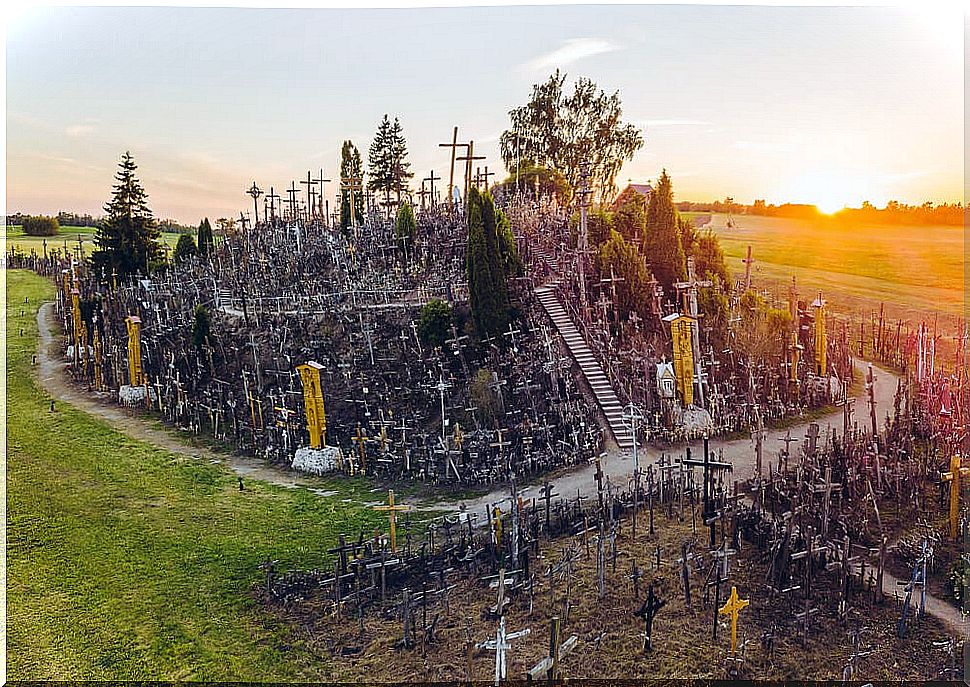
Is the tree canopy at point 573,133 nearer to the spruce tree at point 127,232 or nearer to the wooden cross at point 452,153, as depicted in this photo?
the wooden cross at point 452,153

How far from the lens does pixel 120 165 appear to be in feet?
23.7

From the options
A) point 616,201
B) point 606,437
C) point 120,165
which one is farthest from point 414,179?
point 606,437

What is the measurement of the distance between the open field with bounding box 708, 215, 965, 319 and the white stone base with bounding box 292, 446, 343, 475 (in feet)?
15.5

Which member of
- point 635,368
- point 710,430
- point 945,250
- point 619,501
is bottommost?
point 619,501

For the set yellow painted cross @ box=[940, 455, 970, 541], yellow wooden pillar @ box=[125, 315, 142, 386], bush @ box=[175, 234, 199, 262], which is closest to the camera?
yellow painted cross @ box=[940, 455, 970, 541]

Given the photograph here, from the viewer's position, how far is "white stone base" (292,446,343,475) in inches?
307

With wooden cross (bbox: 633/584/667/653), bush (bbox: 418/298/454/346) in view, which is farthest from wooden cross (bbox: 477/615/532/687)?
bush (bbox: 418/298/454/346)

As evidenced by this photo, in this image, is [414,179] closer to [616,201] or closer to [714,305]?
[616,201]

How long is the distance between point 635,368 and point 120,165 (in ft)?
18.1

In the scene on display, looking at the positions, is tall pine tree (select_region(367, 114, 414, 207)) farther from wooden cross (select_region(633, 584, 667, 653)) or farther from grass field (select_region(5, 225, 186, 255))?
wooden cross (select_region(633, 584, 667, 653))

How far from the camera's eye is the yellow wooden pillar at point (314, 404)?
7.98 metres

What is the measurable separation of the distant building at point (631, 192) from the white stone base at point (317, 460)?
14.2ft

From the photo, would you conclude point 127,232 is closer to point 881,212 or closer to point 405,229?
point 405,229

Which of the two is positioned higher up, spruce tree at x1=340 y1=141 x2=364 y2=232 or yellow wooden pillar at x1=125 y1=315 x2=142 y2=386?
spruce tree at x1=340 y1=141 x2=364 y2=232
